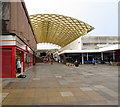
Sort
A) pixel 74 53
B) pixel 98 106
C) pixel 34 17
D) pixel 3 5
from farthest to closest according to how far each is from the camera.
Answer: pixel 74 53
pixel 34 17
pixel 3 5
pixel 98 106

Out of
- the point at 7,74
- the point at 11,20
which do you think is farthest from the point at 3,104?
the point at 11,20

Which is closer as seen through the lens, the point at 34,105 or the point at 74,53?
the point at 34,105

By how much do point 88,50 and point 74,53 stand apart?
5.28 metres

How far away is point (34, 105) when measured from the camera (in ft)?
18.0

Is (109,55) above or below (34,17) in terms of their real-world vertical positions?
below

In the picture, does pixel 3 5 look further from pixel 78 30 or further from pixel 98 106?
pixel 78 30

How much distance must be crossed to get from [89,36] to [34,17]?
2028cm

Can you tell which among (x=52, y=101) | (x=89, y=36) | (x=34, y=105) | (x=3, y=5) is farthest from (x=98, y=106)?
(x=89, y=36)

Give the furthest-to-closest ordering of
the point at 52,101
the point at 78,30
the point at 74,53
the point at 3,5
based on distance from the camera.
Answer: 1. the point at 78,30
2. the point at 74,53
3. the point at 3,5
4. the point at 52,101

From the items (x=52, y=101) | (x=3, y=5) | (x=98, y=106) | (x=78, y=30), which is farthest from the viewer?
(x=78, y=30)

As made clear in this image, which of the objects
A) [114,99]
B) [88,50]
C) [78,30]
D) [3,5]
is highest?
[78,30]

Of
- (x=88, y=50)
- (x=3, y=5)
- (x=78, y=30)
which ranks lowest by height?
(x=88, y=50)

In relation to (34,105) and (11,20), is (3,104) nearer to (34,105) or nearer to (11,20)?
(34,105)

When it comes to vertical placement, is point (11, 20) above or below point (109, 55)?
above
